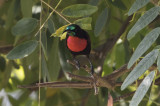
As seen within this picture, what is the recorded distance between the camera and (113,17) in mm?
3254

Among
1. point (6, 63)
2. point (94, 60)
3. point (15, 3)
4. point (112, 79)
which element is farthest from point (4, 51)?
point (112, 79)

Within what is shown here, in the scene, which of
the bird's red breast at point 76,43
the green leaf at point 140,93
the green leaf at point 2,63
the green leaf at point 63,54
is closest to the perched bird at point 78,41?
the bird's red breast at point 76,43

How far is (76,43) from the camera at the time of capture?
2.16m

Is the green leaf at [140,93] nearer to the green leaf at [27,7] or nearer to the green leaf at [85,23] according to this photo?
the green leaf at [85,23]

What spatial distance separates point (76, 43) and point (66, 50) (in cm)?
24

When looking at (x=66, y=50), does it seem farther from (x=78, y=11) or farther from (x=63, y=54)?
(x=78, y=11)

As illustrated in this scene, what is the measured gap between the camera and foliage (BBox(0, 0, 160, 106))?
4.97 feet

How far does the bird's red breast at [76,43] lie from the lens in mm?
2117

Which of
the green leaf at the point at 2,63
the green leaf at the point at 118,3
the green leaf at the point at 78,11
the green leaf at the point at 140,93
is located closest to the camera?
the green leaf at the point at 140,93

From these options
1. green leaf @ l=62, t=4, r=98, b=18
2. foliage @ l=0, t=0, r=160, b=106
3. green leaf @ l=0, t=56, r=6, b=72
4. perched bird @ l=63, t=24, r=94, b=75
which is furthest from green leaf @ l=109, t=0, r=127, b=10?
green leaf @ l=0, t=56, r=6, b=72

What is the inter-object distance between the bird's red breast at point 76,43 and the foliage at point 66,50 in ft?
0.29

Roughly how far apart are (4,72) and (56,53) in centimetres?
62

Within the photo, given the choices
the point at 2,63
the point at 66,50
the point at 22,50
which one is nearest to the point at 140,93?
the point at 22,50

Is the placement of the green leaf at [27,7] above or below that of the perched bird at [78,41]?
above
